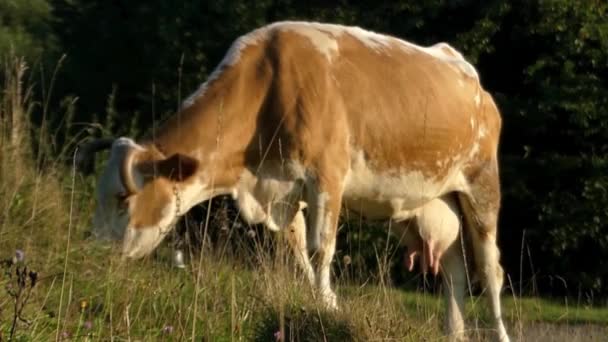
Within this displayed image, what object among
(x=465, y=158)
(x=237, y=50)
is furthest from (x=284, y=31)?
(x=465, y=158)

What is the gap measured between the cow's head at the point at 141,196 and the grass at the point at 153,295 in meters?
0.22

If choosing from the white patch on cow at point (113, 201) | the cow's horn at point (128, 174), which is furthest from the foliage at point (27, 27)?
the cow's horn at point (128, 174)

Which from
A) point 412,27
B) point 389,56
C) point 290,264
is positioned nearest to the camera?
point 290,264

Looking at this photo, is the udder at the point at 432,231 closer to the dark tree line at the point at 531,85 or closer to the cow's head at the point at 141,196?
the cow's head at the point at 141,196

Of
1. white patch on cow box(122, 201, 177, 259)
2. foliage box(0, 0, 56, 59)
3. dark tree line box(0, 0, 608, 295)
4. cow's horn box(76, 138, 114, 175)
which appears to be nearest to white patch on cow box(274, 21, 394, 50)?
white patch on cow box(122, 201, 177, 259)

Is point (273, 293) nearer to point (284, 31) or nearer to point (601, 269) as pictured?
point (284, 31)

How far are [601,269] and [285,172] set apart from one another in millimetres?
8963

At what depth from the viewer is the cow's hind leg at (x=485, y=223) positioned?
12.4m

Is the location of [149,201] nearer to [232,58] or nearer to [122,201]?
[122,201]

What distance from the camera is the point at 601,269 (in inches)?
743

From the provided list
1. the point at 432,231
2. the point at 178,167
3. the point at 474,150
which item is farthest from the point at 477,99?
the point at 178,167

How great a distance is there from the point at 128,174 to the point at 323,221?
1448 millimetres

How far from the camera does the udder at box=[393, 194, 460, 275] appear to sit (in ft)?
40.2

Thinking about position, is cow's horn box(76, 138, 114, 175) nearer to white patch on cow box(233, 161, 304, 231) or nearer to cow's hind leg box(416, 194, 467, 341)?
white patch on cow box(233, 161, 304, 231)
